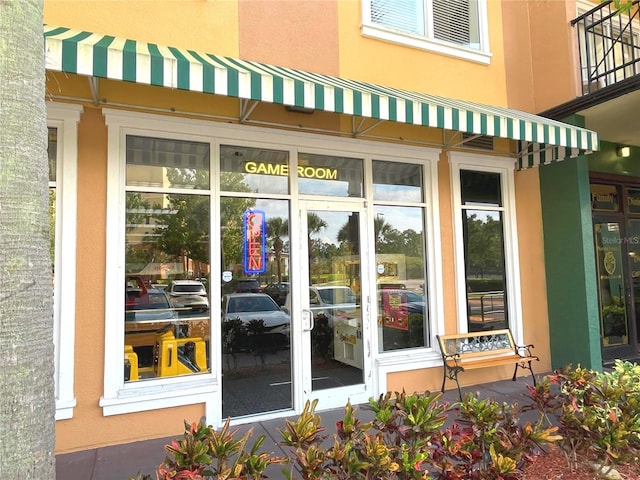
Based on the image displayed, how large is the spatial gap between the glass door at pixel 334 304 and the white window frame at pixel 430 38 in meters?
2.33

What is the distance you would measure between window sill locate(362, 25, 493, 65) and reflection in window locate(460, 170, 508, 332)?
166 centimetres

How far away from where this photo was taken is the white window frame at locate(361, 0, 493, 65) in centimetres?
579

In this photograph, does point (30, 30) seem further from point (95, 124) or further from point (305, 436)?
point (95, 124)

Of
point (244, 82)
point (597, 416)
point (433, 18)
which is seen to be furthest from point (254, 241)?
point (433, 18)

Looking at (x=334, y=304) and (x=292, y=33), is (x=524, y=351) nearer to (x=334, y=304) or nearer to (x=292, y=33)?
(x=334, y=304)

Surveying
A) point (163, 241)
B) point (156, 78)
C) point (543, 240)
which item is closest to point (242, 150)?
point (163, 241)

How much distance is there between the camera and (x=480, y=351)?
607 centimetres

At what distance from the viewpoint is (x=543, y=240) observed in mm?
6816

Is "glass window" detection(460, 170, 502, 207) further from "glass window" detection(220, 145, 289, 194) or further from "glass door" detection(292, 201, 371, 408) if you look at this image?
"glass window" detection(220, 145, 289, 194)

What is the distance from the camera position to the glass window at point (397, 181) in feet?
19.4

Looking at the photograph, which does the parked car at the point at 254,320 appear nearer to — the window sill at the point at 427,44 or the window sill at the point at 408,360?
the window sill at the point at 408,360

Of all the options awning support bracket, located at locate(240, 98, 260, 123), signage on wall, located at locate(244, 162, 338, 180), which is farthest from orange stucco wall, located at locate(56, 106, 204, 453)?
signage on wall, located at locate(244, 162, 338, 180)

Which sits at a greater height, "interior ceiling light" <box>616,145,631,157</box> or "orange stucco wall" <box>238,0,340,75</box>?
"orange stucco wall" <box>238,0,340,75</box>

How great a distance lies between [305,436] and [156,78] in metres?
2.85
